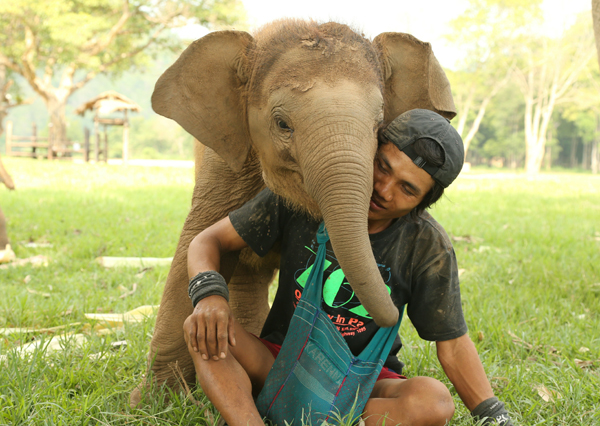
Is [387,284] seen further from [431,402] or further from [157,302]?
[157,302]

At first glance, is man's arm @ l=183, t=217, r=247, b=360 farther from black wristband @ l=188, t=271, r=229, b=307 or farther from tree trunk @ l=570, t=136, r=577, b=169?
tree trunk @ l=570, t=136, r=577, b=169

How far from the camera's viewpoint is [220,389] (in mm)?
2137

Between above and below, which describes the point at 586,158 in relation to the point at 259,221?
below

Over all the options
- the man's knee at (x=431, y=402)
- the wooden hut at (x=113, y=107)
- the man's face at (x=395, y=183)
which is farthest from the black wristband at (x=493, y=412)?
the wooden hut at (x=113, y=107)

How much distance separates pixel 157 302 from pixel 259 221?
6.61ft

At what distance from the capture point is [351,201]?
5.98ft

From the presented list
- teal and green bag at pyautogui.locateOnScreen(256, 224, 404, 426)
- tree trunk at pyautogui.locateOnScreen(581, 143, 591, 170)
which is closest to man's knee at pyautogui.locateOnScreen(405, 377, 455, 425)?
teal and green bag at pyautogui.locateOnScreen(256, 224, 404, 426)

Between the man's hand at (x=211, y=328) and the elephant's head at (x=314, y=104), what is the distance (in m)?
0.52

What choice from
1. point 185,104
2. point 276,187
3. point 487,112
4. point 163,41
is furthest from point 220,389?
point 487,112

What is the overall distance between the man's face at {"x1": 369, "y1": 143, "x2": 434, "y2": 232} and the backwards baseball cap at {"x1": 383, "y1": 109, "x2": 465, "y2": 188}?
3cm

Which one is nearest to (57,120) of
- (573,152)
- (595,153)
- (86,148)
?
(86,148)

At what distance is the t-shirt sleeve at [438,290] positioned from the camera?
7.47 feet

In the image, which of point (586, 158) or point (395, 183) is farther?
point (586, 158)

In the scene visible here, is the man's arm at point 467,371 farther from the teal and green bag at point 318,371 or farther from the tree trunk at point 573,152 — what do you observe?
the tree trunk at point 573,152
